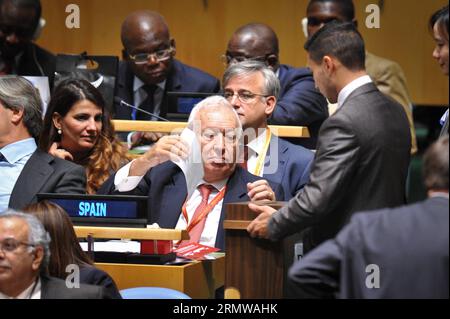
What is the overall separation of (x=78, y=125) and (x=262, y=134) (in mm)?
940

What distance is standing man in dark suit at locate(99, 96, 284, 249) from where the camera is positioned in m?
5.22

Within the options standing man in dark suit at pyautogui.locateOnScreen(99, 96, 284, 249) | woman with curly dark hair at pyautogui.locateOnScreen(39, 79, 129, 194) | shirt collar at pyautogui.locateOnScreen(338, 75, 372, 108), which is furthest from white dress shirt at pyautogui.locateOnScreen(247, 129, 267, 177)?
shirt collar at pyautogui.locateOnScreen(338, 75, 372, 108)

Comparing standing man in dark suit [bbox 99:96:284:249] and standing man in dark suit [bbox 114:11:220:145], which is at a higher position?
standing man in dark suit [bbox 114:11:220:145]

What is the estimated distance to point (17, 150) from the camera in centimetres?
552

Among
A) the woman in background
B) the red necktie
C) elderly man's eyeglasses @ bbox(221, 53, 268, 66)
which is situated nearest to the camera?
the woman in background

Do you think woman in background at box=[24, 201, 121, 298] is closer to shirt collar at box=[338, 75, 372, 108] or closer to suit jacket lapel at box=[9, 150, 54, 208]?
suit jacket lapel at box=[9, 150, 54, 208]

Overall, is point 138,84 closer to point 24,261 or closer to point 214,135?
point 214,135

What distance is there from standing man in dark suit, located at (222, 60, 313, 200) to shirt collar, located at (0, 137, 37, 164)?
3.24 ft

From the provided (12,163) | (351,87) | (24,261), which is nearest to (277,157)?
(351,87)

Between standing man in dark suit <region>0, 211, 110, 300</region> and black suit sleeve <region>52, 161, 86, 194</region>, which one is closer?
standing man in dark suit <region>0, 211, 110, 300</region>

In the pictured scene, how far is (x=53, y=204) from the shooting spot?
175 inches

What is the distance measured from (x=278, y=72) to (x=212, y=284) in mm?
1989
